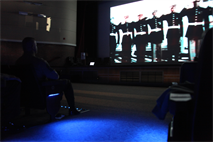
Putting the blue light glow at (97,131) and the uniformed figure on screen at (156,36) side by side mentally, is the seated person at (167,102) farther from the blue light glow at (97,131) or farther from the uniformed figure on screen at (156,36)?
the uniformed figure on screen at (156,36)

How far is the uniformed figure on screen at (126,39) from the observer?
359 inches

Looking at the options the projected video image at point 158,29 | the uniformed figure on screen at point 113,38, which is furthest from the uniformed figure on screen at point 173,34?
the uniformed figure on screen at point 113,38

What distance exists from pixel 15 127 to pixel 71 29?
9017 millimetres

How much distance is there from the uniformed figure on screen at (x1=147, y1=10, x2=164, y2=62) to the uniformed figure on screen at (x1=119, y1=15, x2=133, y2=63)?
105 centimetres

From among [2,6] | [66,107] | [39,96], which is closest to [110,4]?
[2,6]

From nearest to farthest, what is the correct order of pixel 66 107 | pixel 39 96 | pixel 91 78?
pixel 39 96 → pixel 66 107 → pixel 91 78

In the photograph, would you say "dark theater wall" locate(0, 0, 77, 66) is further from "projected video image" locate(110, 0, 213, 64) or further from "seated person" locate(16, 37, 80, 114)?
"seated person" locate(16, 37, 80, 114)

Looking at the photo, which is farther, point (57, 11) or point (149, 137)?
point (57, 11)

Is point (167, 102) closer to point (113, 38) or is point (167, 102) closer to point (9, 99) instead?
point (9, 99)

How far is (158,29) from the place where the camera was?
8.27 metres

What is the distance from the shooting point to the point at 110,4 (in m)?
10.0

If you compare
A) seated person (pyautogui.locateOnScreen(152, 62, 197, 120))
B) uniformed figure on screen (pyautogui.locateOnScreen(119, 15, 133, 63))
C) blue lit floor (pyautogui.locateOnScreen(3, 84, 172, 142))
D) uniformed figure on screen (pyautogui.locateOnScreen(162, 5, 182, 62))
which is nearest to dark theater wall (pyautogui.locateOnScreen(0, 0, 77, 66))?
uniformed figure on screen (pyautogui.locateOnScreen(119, 15, 133, 63))

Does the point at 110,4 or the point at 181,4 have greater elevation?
the point at 110,4

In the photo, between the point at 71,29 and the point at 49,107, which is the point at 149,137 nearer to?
the point at 49,107
